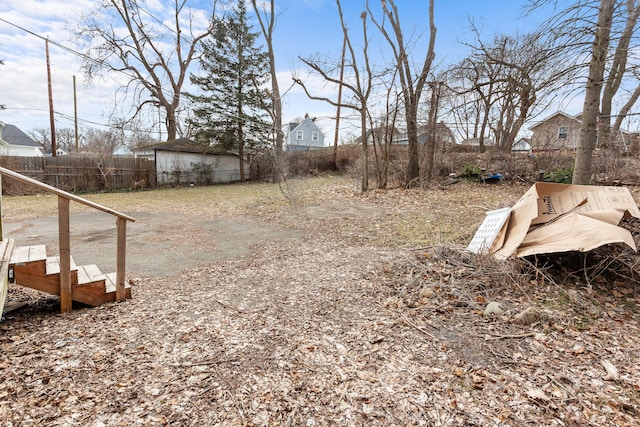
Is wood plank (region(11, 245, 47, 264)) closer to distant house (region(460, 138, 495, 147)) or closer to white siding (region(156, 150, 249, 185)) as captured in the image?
white siding (region(156, 150, 249, 185))

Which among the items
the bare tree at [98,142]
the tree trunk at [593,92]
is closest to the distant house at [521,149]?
the tree trunk at [593,92]

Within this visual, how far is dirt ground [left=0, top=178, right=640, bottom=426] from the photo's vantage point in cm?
160

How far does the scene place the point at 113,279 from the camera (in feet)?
10.4

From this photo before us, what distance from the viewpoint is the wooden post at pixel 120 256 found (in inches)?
112

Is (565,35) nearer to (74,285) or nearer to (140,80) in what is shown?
(74,285)

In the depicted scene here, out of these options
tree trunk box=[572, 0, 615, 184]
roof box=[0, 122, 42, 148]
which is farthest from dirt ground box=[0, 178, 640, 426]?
roof box=[0, 122, 42, 148]

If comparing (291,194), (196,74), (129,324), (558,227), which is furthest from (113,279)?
(196,74)

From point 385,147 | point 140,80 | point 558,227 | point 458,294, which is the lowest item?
point 458,294

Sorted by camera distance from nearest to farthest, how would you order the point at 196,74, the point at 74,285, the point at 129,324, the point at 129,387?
the point at 129,387, the point at 129,324, the point at 74,285, the point at 196,74

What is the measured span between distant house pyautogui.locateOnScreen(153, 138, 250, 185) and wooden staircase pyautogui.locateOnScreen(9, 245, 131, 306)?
1378 centimetres

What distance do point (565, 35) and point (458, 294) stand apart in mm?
3391

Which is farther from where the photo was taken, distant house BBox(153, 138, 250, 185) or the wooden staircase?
distant house BBox(153, 138, 250, 185)

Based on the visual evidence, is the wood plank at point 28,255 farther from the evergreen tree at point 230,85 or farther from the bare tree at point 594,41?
the evergreen tree at point 230,85

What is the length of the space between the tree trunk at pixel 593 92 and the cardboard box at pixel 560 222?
2.15 feet
